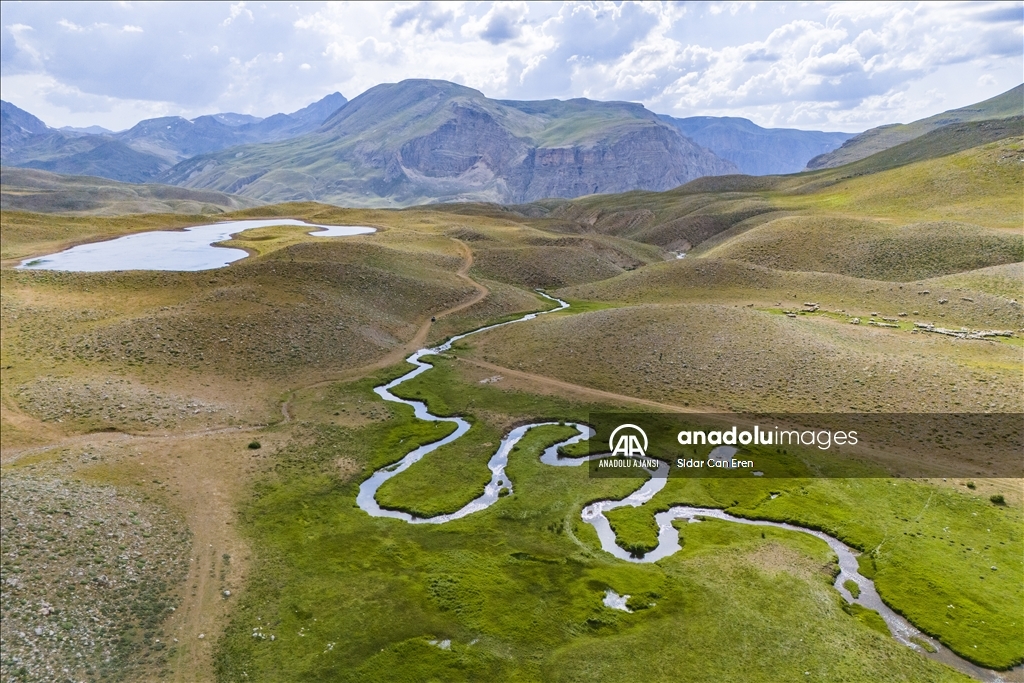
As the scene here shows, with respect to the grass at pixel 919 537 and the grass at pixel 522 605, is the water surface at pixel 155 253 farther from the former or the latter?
the grass at pixel 919 537

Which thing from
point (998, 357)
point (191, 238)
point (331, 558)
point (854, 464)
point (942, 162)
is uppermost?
point (942, 162)

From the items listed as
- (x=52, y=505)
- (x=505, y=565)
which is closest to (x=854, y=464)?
(x=505, y=565)

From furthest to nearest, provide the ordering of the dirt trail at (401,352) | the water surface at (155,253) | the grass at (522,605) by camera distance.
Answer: the water surface at (155,253) < the dirt trail at (401,352) < the grass at (522,605)

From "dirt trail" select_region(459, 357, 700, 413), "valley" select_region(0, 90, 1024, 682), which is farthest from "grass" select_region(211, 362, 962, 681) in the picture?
"dirt trail" select_region(459, 357, 700, 413)

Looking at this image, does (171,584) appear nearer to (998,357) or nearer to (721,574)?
(721,574)

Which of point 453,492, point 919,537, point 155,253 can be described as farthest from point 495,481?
point 155,253

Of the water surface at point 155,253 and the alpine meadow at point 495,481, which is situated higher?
the water surface at point 155,253

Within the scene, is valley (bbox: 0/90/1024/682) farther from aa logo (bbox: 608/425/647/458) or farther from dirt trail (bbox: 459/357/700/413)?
aa logo (bbox: 608/425/647/458)

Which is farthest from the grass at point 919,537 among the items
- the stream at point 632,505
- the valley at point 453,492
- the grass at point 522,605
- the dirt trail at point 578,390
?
the dirt trail at point 578,390
